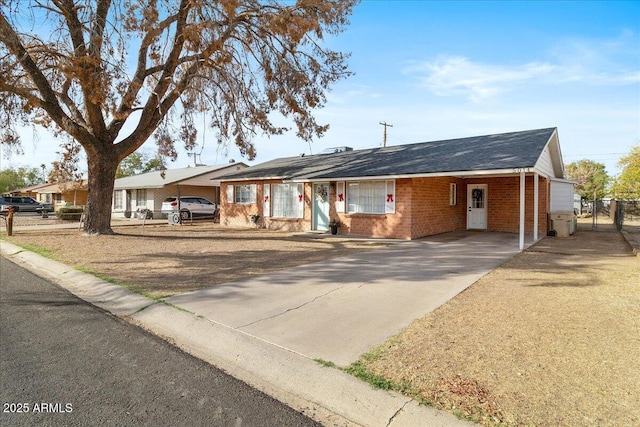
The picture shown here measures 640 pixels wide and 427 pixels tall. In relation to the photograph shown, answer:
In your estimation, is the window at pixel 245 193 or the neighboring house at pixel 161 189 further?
the neighboring house at pixel 161 189

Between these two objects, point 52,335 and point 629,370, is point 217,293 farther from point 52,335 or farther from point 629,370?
point 629,370

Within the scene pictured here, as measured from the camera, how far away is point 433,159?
14625 millimetres

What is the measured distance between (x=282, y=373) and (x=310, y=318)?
4.96ft

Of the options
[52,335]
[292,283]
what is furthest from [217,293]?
[52,335]

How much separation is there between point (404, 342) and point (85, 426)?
120 inches

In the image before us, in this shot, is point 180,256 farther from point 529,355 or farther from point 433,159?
point 433,159

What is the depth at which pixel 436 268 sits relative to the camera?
28.3ft

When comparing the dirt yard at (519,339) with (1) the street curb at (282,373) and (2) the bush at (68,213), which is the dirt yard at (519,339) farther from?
(2) the bush at (68,213)

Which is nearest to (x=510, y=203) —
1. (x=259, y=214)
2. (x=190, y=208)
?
(x=259, y=214)

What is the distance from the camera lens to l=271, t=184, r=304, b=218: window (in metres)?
18.5

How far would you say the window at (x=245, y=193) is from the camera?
68.3 ft

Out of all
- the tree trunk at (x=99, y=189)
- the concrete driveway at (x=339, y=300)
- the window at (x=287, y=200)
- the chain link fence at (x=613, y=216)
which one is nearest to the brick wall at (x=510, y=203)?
the chain link fence at (x=613, y=216)

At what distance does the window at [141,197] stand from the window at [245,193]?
13.8 metres

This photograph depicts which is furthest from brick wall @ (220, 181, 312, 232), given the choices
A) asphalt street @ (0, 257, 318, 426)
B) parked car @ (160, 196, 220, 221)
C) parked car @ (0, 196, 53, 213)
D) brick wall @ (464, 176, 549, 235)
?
parked car @ (0, 196, 53, 213)
